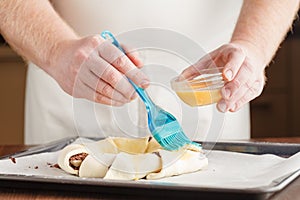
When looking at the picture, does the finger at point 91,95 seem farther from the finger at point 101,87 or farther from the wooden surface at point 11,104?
the wooden surface at point 11,104

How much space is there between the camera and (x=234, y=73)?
3.68 ft

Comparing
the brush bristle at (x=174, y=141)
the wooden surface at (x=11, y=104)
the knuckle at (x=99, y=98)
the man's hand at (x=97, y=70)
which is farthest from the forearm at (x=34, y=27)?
the wooden surface at (x=11, y=104)

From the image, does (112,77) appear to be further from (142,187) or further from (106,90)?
(142,187)

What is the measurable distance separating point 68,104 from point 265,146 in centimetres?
46

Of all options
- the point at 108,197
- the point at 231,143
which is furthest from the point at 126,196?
the point at 231,143

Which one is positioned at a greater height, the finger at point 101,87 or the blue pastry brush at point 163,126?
the finger at point 101,87

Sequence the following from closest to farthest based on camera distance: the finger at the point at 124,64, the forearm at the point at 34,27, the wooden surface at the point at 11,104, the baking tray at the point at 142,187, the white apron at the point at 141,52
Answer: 1. the baking tray at the point at 142,187
2. the finger at the point at 124,64
3. the forearm at the point at 34,27
4. the white apron at the point at 141,52
5. the wooden surface at the point at 11,104

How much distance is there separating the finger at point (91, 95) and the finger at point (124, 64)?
0.07m

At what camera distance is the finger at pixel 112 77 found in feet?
3.52

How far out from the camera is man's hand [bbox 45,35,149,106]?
107 centimetres

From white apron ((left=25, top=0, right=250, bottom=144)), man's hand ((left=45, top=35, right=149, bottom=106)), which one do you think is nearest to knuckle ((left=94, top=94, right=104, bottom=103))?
man's hand ((left=45, top=35, right=149, bottom=106))

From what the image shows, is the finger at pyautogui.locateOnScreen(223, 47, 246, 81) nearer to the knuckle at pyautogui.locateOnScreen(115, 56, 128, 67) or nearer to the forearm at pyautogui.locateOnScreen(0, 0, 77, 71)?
the knuckle at pyautogui.locateOnScreen(115, 56, 128, 67)

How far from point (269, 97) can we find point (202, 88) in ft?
5.56

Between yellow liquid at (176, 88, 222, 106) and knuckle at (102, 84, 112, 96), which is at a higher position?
knuckle at (102, 84, 112, 96)
